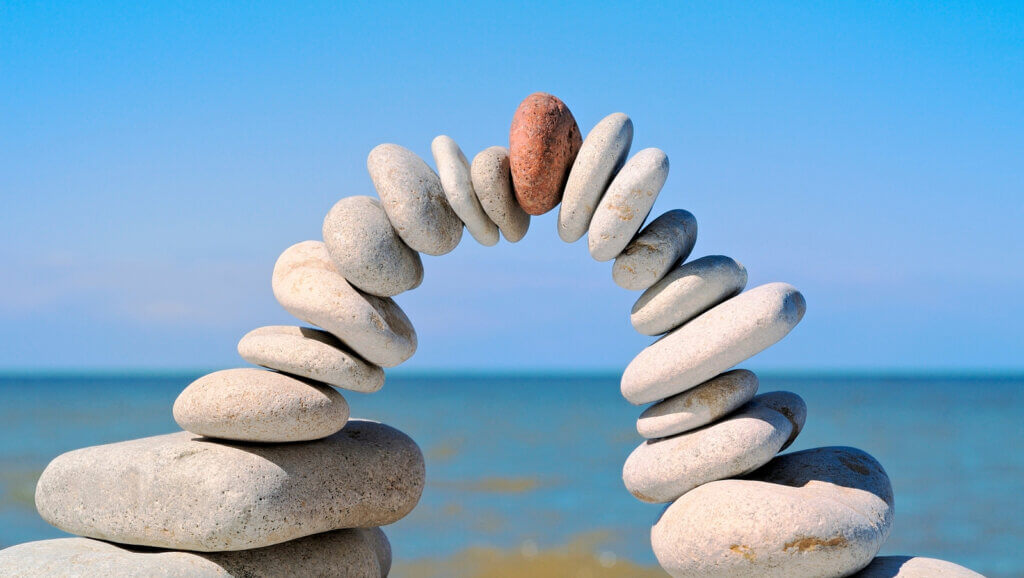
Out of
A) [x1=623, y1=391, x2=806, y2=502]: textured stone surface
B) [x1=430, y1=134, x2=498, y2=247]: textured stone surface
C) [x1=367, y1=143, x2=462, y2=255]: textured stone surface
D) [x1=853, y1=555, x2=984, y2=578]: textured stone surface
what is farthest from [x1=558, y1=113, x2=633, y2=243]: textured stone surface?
[x1=853, y1=555, x2=984, y2=578]: textured stone surface

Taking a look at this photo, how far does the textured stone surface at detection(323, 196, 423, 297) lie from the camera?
420cm

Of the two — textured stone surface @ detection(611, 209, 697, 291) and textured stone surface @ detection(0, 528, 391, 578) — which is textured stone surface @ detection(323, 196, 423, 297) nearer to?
textured stone surface @ detection(611, 209, 697, 291)

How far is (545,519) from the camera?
999 centimetres

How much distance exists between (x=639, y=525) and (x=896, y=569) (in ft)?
19.4

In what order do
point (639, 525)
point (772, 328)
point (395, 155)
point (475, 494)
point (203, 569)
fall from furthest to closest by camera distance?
point (475, 494) < point (639, 525) < point (395, 155) < point (203, 569) < point (772, 328)

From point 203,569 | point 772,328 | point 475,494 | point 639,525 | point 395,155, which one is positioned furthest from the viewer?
point 475,494

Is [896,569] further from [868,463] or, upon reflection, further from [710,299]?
[710,299]

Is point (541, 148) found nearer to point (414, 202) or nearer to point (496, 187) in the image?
point (496, 187)

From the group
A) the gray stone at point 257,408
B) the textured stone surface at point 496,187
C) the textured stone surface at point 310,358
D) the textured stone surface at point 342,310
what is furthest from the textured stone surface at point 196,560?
the textured stone surface at point 496,187

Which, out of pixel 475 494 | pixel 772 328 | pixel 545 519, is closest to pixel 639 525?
pixel 545 519

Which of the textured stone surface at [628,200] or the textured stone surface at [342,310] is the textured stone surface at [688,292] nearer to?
the textured stone surface at [628,200]

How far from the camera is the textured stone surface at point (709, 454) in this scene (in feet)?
12.7

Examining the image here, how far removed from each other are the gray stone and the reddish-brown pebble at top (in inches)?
57.5

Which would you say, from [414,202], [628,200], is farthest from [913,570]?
[414,202]
